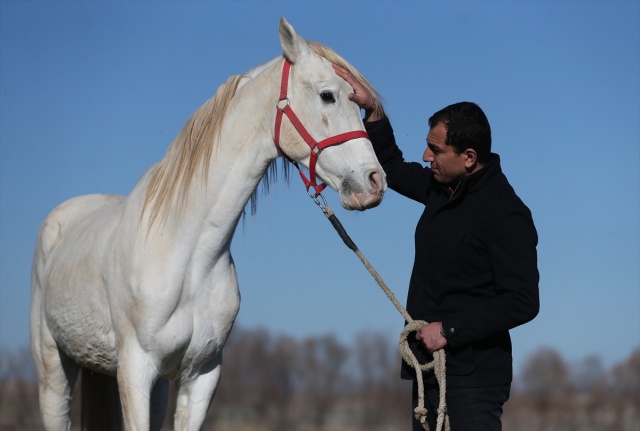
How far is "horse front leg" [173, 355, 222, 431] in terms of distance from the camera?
420 cm

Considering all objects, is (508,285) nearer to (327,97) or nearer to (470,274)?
(470,274)

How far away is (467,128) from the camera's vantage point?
11.0 ft

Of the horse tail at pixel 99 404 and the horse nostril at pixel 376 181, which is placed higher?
the horse nostril at pixel 376 181

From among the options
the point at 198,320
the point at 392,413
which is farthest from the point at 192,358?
the point at 392,413

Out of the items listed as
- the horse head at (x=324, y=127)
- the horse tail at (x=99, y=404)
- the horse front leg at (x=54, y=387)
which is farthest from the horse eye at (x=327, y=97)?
the horse front leg at (x=54, y=387)

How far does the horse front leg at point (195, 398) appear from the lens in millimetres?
4195

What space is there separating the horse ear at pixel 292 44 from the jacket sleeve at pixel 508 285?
4.11 ft

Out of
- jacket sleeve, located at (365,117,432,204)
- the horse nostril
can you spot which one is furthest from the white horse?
jacket sleeve, located at (365,117,432,204)

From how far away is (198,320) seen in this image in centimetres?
397

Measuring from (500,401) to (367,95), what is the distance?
1474 millimetres

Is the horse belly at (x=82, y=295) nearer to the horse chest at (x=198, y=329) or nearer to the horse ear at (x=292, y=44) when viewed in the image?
the horse chest at (x=198, y=329)

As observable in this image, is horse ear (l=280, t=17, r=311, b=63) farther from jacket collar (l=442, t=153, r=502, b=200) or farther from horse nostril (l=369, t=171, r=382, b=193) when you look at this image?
jacket collar (l=442, t=153, r=502, b=200)

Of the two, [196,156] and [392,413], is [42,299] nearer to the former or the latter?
[196,156]

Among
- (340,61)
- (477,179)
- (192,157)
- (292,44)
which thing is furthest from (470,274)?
(192,157)
